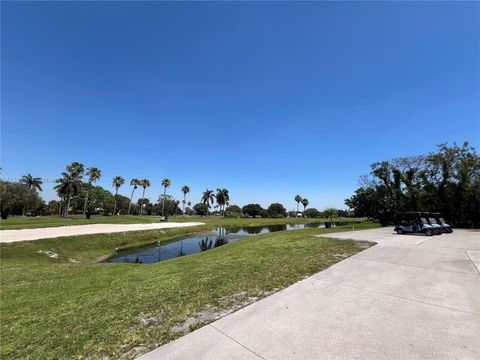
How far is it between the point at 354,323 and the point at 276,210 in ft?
439

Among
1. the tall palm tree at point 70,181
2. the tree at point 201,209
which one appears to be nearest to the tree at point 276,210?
the tree at point 201,209

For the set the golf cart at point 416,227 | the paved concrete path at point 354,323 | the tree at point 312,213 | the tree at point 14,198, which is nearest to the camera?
the paved concrete path at point 354,323

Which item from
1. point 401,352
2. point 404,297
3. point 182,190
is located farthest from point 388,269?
point 182,190

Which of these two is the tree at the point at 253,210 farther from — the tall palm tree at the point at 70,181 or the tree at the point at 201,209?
the tall palm tree at the point at 70,181

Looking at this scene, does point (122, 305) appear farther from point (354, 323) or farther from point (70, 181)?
point (70, 181)

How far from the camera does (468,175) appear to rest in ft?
95.0

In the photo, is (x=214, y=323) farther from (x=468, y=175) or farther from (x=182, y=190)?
(x=182, y=190)

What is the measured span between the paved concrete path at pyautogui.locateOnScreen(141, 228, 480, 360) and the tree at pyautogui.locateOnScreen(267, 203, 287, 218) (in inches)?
4931

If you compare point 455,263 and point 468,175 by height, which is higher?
point 468,175

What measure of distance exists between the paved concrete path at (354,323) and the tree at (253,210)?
128 meters

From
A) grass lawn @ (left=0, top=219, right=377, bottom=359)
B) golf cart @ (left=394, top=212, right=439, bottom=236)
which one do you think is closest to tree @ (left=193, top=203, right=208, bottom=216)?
golf cart @ (left=394, top=212, right=439, bottom=236)

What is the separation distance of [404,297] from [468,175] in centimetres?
3218

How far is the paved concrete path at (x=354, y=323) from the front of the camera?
3.60 metres

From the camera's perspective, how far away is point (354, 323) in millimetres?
4391
